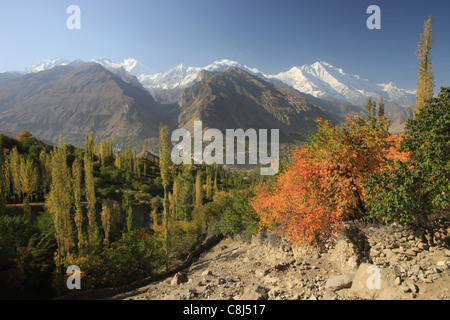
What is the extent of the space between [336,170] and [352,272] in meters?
4.62

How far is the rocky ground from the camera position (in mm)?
8086

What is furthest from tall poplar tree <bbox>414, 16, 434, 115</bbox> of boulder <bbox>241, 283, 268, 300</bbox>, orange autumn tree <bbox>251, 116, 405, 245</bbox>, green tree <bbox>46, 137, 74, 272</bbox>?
green tree <bbox>46, 137, 74, 272</bbox>

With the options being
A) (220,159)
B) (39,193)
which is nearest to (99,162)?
(39,193)

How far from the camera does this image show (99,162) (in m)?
65.6

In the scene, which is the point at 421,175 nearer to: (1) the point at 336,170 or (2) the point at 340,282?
(1) the point at 336,170

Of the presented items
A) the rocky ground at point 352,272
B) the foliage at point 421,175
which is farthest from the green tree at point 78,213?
the foliage at point 421,175

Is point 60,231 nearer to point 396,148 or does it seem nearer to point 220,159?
point 396,148

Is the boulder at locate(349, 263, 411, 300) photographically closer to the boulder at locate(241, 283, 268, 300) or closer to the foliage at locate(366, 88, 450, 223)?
the foliage at locate(366, 88, 450, 223)

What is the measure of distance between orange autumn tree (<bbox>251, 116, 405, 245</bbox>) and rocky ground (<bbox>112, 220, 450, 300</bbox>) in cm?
131

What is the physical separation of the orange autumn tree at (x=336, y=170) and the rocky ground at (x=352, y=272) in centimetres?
131

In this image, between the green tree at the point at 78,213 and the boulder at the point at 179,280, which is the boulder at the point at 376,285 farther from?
the green tree at the point at 78,213

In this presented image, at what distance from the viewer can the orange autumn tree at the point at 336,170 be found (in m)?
11.0

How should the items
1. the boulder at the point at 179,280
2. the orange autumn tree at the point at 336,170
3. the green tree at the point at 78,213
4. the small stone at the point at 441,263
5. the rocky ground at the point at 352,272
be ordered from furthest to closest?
the green tree at the point at 78,213 < the boulder at the point at 179,280 < the orange autumn tree at the point at 336,170 < the small stone at the point at 441,263 < the rocky ground at the point at 352,272

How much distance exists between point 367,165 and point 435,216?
3214mm
